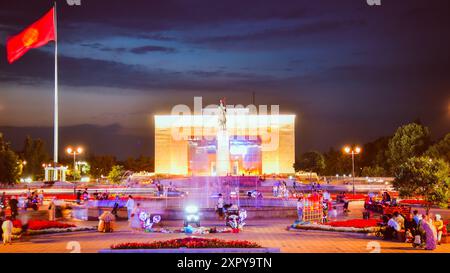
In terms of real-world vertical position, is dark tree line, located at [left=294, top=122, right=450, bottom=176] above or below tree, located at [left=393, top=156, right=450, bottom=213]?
above

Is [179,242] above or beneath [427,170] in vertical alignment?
beneath

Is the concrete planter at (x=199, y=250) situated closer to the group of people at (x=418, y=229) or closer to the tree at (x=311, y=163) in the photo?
the group of people at (x=418, y=229)

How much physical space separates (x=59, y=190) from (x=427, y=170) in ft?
92.6

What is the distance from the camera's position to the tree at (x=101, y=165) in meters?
81.9

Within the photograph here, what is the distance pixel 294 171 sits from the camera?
73.4 metres

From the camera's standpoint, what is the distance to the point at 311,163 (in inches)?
2726

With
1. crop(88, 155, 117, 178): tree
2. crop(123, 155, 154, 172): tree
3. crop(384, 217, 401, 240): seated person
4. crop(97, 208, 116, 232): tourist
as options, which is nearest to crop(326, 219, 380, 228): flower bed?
crop(384, 217, 401, 240): seated person

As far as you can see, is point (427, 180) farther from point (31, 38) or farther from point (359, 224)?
point (31, 38)

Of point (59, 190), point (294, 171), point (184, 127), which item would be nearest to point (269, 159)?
point (294, 171)

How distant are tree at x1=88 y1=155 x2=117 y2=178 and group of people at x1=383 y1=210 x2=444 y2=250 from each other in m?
69.1

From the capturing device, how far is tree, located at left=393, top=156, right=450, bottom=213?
1880cm

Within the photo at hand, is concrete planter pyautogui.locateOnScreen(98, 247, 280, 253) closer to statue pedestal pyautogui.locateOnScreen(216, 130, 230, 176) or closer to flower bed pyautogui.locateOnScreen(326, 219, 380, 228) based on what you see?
flower bed pyautogui.locateOnScreen(326, 219, 380, 228)
